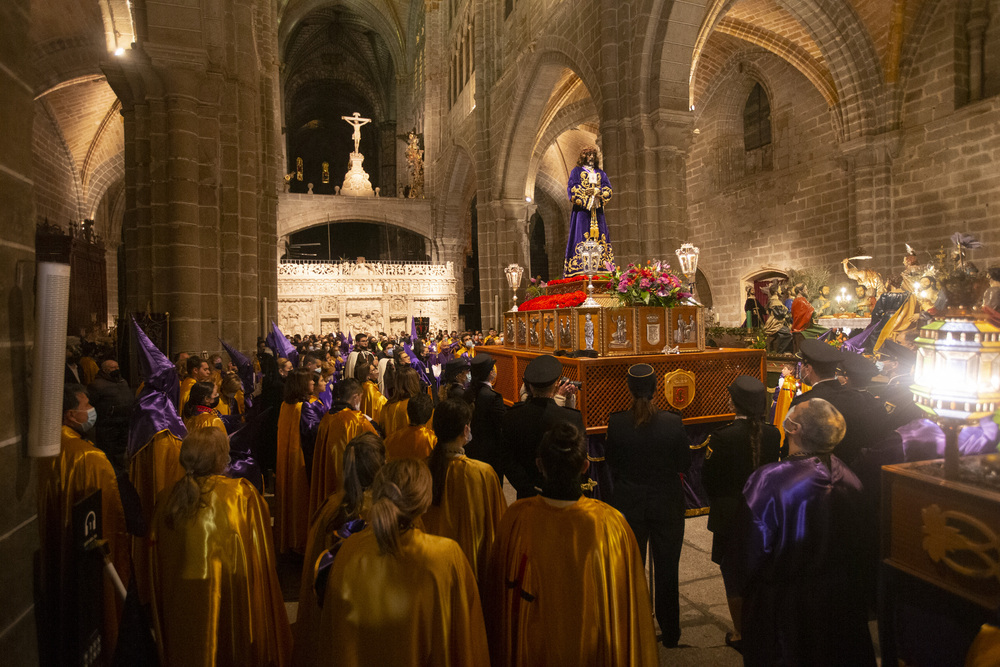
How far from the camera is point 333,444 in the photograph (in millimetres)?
4125

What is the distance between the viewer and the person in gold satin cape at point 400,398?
182 inches

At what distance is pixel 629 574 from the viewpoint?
6.77 ft

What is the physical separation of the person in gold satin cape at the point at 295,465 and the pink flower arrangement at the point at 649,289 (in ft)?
10.9

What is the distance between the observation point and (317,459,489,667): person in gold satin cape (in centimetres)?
175

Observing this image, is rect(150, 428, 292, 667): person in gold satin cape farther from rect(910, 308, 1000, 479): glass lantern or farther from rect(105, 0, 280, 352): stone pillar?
rect(105, 0, 280, 352): stone pillar

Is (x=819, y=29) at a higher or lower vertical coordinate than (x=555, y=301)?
higher

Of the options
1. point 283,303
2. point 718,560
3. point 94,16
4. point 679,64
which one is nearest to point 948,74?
point 679,64

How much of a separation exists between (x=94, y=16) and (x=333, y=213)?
11636mm

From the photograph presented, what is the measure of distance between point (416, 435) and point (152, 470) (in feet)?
5.28

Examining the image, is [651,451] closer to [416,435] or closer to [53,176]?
[416,435]

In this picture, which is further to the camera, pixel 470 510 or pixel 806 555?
pixel 470 510

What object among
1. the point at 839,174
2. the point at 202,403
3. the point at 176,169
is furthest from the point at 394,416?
the point at 839,174

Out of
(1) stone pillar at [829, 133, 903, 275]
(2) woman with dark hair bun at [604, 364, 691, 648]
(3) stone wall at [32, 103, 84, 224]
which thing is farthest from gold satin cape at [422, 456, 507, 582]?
(3) stone wall at [32, 103, 84, 224]

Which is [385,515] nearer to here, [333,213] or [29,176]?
[29,176]
